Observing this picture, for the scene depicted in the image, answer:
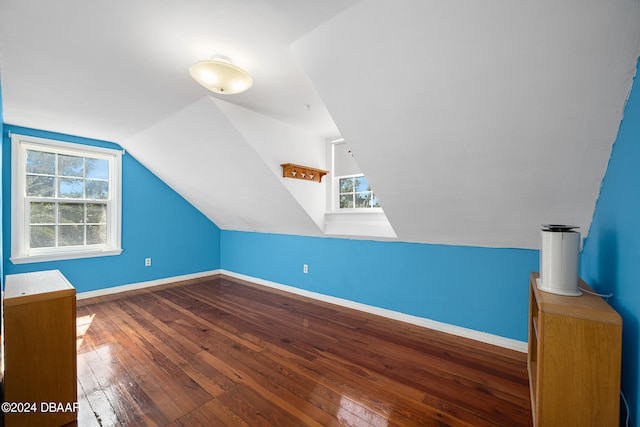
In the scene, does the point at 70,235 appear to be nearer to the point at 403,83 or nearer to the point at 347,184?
the point at 347,184

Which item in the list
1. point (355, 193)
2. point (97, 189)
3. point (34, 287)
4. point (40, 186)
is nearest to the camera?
point (34, 287)

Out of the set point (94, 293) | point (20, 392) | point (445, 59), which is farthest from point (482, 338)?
point (94, 293)

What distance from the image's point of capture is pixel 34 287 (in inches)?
65.1

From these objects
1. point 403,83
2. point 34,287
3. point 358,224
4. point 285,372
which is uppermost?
point 403,83

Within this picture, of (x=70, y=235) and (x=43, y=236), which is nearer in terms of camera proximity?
(x=43, y=236)

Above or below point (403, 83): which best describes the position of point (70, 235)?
below

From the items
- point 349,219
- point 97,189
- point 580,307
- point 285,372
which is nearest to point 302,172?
point 349,219

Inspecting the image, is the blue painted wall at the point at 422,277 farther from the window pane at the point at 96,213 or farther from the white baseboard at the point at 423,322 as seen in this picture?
the window pane at the point at 96,213

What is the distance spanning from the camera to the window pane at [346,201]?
12.5 ft

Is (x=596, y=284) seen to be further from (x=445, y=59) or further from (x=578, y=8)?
(x=445, y=59)

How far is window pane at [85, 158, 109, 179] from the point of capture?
12.7ft

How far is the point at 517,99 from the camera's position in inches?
63.1

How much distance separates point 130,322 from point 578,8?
414 centimetres

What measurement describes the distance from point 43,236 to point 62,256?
0.32 metres
